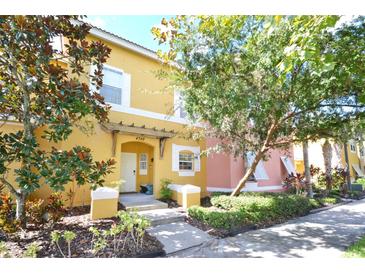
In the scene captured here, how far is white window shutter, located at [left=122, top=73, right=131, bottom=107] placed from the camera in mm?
11289

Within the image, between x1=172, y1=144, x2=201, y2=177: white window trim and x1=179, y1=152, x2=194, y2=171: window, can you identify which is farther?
x1=179, y1=152, x2=194, y2=171: window

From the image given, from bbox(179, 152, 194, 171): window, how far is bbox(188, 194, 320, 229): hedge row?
3.08 metres

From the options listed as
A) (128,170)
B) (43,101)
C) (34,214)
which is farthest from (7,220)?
(128,170)

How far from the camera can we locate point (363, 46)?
6.00 m

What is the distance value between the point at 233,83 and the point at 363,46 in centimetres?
390

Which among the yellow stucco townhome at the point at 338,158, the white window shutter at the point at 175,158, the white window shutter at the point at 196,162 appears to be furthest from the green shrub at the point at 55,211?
the yellow stucco townhome at the point at 338,158

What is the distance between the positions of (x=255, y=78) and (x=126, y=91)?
672 centimetres

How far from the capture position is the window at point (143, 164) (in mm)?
14555

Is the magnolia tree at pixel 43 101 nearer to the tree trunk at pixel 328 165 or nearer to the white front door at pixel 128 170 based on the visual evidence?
the white front door at pixel 128 170

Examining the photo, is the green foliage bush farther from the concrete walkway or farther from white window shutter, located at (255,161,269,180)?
white window shutter, located at (255,161,269,180)

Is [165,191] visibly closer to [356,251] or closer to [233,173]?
[233,173]

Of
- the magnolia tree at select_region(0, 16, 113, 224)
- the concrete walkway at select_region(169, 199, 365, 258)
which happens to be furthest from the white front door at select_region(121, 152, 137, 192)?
the magnolia tree at select_region(0, 16, 113, 224)

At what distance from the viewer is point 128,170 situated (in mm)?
13953
